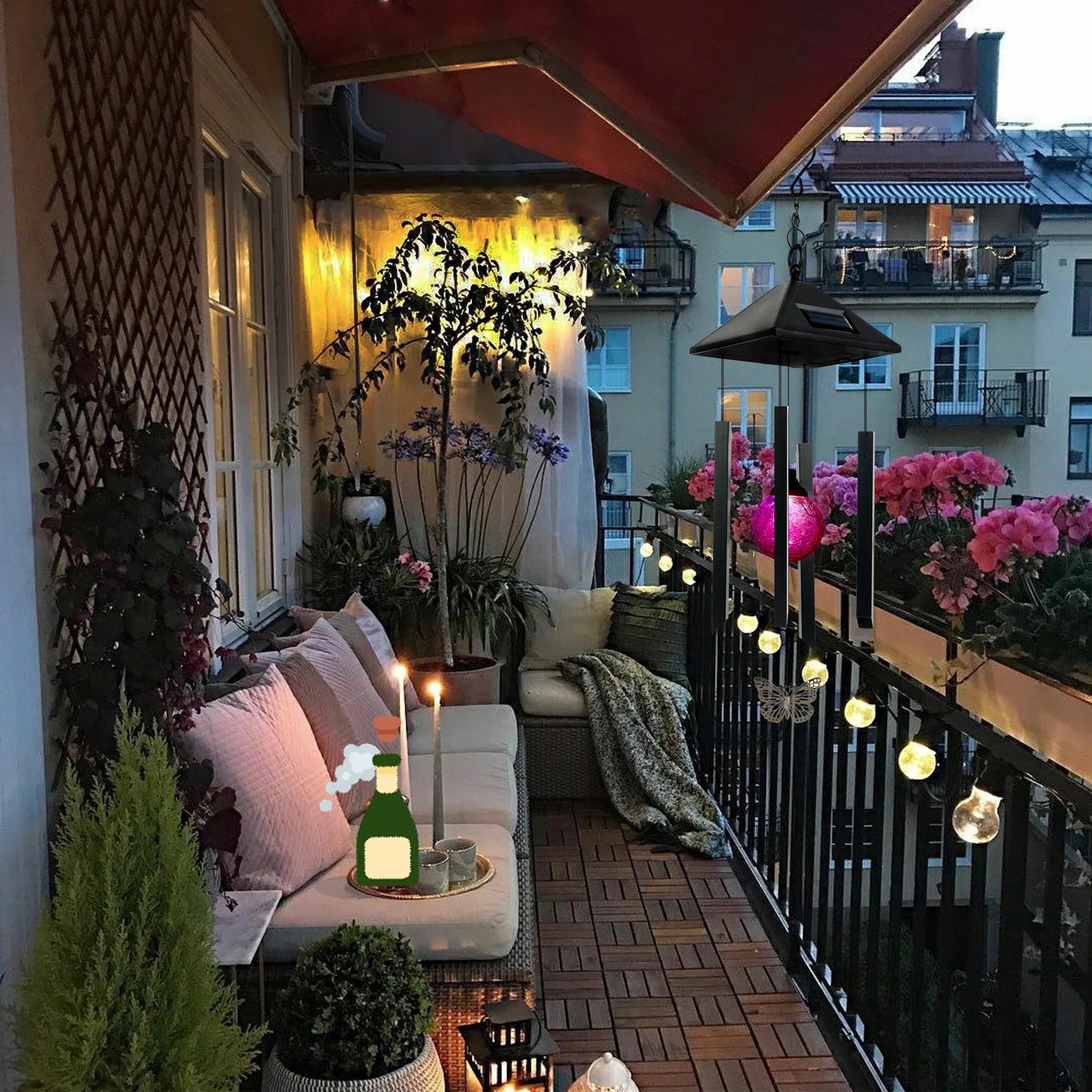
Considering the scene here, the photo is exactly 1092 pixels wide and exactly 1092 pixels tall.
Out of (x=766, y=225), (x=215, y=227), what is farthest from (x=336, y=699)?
(x=766, y=225)

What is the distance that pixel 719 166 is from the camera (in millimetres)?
2959

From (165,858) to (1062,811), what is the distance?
1.31 m

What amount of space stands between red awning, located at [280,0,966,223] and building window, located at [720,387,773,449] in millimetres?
11228

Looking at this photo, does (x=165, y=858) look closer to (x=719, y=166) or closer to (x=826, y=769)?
(x=826, y=769)

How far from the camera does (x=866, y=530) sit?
2031 millimetres

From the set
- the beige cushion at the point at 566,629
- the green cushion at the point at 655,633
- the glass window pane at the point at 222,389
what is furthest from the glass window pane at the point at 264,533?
the green cushion at the point at 655,633

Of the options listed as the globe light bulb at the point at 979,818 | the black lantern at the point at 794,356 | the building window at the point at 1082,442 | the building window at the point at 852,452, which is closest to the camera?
the globe light bulb at the point at 979,818

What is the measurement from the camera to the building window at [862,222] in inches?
616

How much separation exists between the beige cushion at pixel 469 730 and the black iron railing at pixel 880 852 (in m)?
0.84

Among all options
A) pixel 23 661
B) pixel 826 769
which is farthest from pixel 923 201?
pixel 23 661

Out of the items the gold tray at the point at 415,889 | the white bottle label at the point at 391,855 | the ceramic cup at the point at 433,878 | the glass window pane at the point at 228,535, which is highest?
the glass window pane at the point at 228,535

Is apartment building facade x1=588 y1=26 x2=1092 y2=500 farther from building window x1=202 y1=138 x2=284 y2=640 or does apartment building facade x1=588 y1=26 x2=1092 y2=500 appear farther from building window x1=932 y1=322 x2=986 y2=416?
building window x1=202 y1=138 x2=284 y2=640

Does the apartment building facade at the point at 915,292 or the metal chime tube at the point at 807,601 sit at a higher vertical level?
the apartment building facade at the point at 915,292

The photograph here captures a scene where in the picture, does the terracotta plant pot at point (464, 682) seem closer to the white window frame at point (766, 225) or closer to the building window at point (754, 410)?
the building window at point (754, 410)
